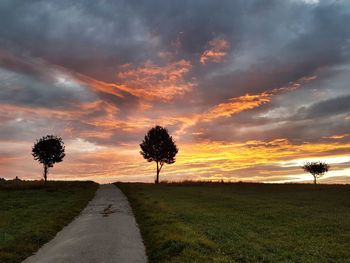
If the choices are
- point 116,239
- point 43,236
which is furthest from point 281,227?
point 43,236

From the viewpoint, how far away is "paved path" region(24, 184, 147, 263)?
18016 millimetres

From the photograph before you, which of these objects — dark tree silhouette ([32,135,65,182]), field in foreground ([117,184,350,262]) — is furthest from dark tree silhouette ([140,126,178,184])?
field in foreground ([117,184,350,262])

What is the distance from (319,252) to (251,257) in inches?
180

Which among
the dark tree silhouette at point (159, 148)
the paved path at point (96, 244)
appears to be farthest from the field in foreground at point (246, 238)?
the dark tree silhouette at point (159, 148)

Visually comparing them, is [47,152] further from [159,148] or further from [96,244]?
[96,244]

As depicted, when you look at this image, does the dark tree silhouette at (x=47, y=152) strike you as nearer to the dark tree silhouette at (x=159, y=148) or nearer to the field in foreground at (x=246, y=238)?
the dark tree silhouette at (x=159, y=148)

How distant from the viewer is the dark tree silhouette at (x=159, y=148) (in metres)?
130

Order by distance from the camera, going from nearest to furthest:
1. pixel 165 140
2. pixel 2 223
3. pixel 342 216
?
pixel 2 223 < pixel 342 216 < pixel 165 140

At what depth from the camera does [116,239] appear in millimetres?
22516

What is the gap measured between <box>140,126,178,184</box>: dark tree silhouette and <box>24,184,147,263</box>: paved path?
322 feet

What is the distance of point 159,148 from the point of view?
5103 inches

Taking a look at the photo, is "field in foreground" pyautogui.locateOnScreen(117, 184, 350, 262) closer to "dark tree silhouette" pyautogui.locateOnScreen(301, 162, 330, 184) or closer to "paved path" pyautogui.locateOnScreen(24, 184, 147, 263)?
"paved path" pyautogui.locateOnScreen(24, 184, 147, 263)

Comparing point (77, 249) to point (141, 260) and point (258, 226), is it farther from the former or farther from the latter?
point (258, 226)

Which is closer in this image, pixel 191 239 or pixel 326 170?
pixel 191 239
